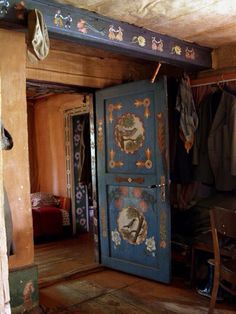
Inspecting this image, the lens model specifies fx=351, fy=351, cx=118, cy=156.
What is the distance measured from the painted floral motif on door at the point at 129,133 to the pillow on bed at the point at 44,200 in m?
2.48

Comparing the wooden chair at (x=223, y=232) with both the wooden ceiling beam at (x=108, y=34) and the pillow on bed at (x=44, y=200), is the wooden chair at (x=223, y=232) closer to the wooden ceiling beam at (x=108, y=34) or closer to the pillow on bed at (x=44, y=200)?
the wooden ceiling beam at (x=108, y=34)

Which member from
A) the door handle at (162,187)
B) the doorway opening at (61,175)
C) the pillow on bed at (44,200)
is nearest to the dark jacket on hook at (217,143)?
the door handle at (162,187)

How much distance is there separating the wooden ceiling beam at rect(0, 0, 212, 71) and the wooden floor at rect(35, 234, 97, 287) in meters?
2.30

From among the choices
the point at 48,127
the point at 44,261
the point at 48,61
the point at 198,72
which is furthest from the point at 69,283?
the point at 48,127

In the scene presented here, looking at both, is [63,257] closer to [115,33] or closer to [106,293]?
[106,293]

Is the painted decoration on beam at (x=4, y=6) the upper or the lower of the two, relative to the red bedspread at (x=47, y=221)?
upper

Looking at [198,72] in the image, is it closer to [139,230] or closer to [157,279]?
[139,230]

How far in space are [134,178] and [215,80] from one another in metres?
1.25

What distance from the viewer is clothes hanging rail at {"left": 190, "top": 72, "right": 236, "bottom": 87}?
3.39 m

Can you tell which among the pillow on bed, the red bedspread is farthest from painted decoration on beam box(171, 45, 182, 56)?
the pillow on bed

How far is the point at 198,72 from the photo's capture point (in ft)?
12.9

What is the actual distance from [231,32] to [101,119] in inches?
60.5

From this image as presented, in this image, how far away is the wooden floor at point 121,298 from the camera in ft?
9.21

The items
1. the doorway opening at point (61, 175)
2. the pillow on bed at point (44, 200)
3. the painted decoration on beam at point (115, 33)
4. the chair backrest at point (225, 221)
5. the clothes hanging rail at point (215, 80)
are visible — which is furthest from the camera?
the pillow on bed at point (44, 200)
